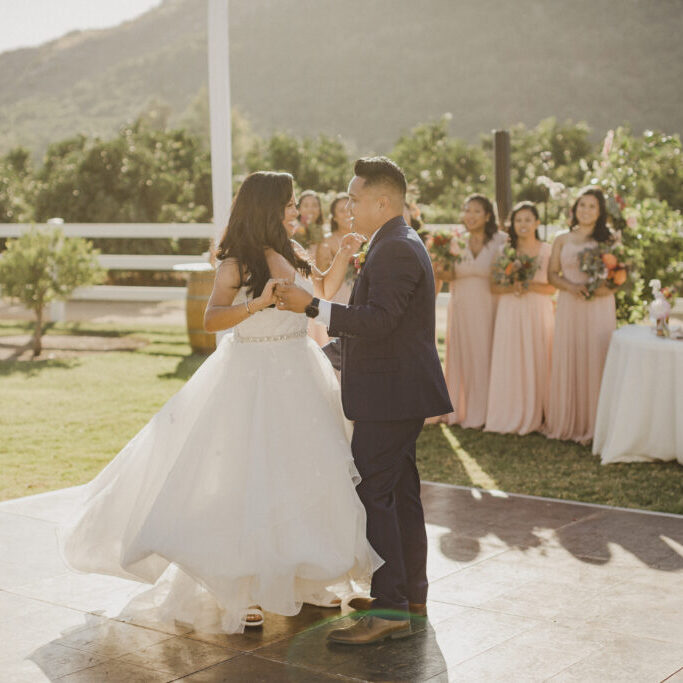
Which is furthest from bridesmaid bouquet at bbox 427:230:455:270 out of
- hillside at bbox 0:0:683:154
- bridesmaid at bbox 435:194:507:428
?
hillside at bbox 0:0:683:154

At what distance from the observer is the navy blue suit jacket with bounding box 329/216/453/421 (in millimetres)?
4312

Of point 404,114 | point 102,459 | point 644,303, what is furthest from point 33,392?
point 404,114

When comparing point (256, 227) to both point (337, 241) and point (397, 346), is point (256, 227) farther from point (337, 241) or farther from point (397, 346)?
point (337, 241)

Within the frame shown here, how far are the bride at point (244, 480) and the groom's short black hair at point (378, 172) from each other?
0.39 m

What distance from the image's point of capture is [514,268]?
9.09 metres

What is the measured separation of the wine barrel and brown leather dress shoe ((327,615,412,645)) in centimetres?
965

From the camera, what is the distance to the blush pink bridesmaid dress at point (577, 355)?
8891mm

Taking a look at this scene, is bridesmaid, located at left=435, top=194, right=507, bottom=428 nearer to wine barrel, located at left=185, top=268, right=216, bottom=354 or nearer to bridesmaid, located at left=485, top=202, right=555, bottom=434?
bridesmaid, located at left=485, top=202, right=555, bottom=434

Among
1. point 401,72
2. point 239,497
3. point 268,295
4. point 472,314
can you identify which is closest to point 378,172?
point 268,295

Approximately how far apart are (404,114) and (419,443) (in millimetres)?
72808

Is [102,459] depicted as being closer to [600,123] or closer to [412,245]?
[412,245]

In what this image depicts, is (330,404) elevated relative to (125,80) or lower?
lower

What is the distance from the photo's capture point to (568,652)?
14.0ft


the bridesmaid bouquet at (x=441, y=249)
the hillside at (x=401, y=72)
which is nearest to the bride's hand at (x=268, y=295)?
the bridesmaid bouquet at (x=441, y=249)
